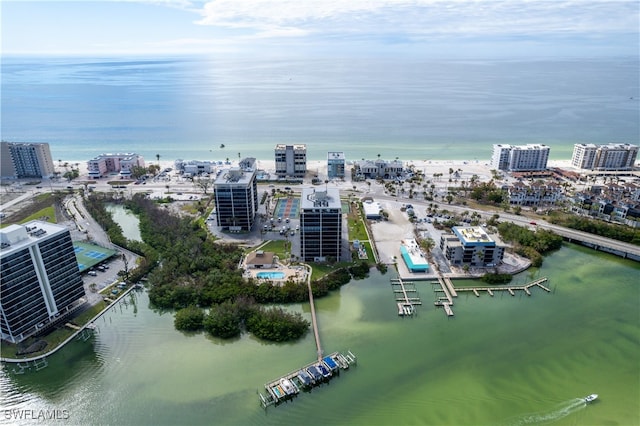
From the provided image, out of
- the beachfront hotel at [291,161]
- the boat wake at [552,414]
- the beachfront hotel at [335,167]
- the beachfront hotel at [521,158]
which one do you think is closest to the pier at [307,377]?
the boat wake at [552,414]

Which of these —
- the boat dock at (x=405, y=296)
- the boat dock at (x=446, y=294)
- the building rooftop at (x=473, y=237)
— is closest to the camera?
the boat dock at (x=405, y=296)

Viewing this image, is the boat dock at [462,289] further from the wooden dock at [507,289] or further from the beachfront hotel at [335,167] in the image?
the beachfront hotel at [335,167]

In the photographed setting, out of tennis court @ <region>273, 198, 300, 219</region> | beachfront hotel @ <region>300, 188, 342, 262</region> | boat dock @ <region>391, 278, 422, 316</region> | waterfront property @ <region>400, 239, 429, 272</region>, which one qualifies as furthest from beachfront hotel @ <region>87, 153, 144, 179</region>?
boat dock @ <region>391, 278, 422, 316</region>

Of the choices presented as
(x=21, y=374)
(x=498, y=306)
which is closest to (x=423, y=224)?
(x=498, y=306)

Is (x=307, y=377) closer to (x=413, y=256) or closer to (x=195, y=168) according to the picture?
(x=413, y=256)

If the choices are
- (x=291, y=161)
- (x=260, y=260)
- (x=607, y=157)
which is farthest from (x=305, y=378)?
(x=607, y=157)

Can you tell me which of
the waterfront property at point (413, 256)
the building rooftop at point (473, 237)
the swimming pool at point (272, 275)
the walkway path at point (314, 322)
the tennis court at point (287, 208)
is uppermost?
the building rooftop at point (473, 237)

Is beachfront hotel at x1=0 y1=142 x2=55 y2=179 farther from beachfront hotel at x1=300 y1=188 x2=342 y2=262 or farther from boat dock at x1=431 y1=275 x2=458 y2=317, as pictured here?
boat dock at x1=431 y1=275 x2=458 y2=317
